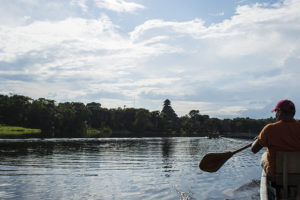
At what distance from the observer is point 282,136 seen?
6594 mm

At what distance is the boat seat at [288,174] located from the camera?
6719 mm

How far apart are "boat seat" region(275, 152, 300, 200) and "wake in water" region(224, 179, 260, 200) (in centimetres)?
761

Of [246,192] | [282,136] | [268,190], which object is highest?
[282,136]

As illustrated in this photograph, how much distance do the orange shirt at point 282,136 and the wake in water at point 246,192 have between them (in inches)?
330

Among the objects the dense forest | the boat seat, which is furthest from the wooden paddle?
the dense forest

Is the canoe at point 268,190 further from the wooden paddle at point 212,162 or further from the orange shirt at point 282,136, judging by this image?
the wooden paddle at point 212,162

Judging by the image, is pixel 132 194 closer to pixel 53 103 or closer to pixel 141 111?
pixel 53 103

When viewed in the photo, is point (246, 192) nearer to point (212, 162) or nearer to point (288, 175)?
point (212, 162)

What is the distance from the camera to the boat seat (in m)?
6.72

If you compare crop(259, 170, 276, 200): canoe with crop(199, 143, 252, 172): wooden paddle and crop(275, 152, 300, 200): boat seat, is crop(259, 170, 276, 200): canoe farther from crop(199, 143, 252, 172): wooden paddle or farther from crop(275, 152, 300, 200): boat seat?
crop(199, 143, 252, 172): wooden paddle

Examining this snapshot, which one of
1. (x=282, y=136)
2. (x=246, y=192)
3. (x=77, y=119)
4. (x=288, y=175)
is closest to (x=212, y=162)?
(x=288, y=175)

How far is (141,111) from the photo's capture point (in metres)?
183

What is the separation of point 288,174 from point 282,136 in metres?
1.03

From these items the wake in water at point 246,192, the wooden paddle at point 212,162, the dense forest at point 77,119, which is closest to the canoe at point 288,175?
the wooden paddle at point 212,162
